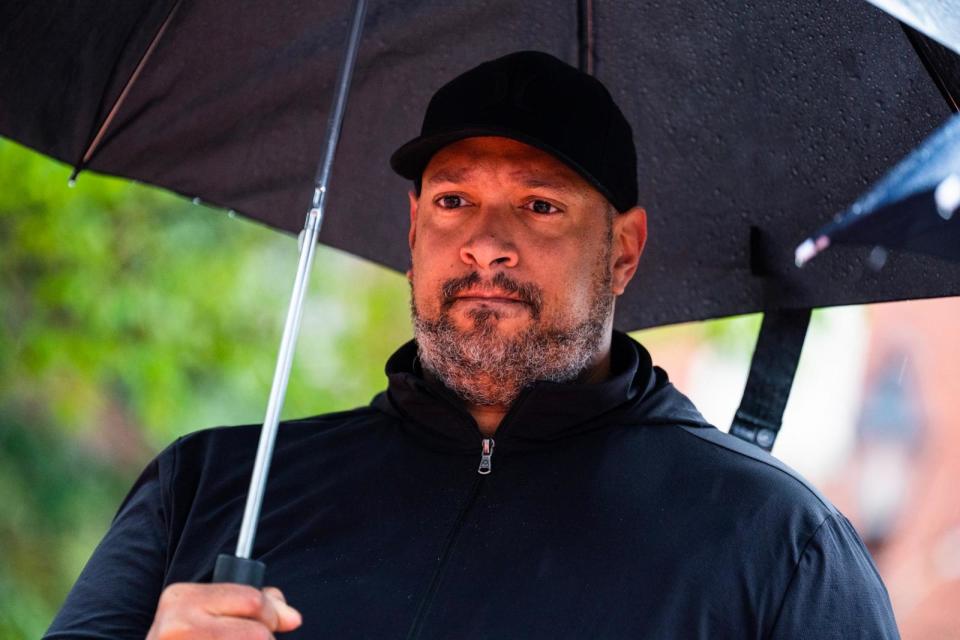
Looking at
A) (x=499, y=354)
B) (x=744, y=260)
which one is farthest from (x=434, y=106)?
(x=744, y=260)

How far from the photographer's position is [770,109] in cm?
286

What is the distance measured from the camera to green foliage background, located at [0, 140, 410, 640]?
19.4 feet

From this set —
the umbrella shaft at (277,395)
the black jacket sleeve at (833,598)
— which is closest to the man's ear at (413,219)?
the umbrella shaft at (277,395)

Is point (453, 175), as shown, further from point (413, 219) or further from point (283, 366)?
point (283, 366)

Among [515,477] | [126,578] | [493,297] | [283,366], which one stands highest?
[493,297]

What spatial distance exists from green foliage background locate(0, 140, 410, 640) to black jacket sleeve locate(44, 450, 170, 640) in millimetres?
3248

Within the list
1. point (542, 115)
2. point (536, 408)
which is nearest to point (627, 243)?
point (542, 115)

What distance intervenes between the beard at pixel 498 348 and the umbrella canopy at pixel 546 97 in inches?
17.8

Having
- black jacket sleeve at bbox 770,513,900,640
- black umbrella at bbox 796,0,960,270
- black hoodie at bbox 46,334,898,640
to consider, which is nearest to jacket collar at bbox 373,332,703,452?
black hoodie at bbox 46,334,898,640

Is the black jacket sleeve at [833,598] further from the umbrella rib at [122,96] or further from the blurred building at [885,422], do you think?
the blurred building at [885,422]

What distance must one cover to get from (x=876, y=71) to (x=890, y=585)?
5431mm

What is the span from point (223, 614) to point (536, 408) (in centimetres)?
93

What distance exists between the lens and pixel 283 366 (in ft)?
7.29

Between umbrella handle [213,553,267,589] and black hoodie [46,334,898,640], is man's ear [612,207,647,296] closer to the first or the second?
black hoodie [46,334,898,640]
